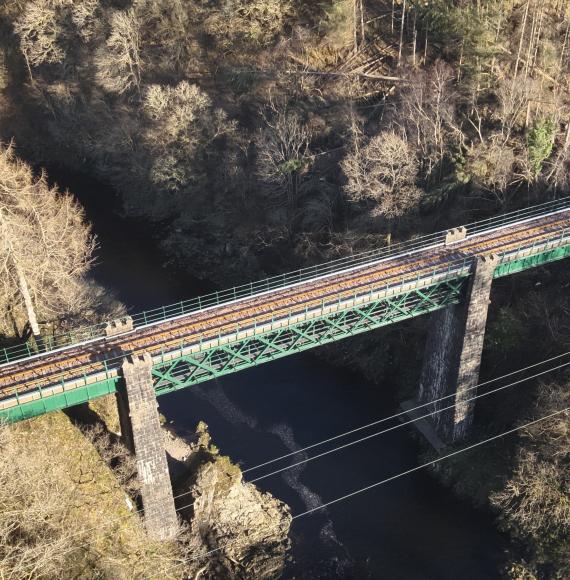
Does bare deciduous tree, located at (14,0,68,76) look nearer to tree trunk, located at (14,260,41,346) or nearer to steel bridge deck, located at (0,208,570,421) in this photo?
tree trunk, located at (14,260,41,346)

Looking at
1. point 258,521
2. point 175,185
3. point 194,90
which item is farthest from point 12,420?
point 194,90

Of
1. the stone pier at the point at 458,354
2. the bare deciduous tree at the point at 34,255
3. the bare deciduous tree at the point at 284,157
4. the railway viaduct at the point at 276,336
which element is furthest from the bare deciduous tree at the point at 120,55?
the stone pier at the point at 458,354

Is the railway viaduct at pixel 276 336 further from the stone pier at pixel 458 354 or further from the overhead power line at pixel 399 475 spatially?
the overhead power line at pixel 399 475

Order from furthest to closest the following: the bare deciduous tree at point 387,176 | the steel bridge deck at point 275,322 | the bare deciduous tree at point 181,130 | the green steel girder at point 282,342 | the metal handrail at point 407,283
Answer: the bare deciduous tree at point 181,130 → the bare deciduous tree at point 387,176 → the metal handrail at point 407,283 → the steel bridge deck at point 275,322 → the green steel girder at point 282,342

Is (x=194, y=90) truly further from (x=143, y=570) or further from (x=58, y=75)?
(x=143, y=570)

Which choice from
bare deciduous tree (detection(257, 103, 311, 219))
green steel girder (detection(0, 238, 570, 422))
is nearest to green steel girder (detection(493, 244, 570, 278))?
green steel girder (detection(0, 238, 570, 422))

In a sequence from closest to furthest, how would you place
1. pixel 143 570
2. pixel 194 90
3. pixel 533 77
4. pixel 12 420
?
1. pixel 12 420
2. pixel 143 570
3. pixel 533 77
4. pixel 194 90
